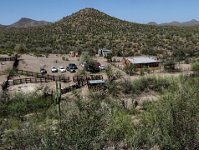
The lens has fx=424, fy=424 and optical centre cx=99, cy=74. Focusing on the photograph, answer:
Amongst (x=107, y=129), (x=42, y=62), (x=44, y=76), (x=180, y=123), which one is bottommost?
(x=44, y=76)

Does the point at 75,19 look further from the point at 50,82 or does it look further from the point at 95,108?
the point at 95,108

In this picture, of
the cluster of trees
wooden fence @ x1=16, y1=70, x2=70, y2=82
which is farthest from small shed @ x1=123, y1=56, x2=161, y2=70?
the cluster of trees

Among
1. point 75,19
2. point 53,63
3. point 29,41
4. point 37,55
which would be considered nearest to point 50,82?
point 53,63

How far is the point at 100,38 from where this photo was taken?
147750 mm

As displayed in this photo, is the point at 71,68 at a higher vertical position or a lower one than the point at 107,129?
lower

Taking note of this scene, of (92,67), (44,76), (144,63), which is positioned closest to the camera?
(44,76)

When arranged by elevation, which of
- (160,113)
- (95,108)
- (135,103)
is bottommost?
(135,103)

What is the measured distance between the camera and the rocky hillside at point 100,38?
12600 centimetres

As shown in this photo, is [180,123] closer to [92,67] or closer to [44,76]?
[44,76]

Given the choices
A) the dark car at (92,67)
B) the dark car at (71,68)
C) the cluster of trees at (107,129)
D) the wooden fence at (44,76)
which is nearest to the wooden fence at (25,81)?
the wooden fence at (44,76)

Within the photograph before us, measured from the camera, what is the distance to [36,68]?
91.3 m

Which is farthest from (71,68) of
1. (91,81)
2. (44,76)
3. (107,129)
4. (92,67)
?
(107,129)

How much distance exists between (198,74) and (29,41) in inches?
3019

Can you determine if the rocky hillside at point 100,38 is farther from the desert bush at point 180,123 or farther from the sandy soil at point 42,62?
the desert bush at point 180,123
